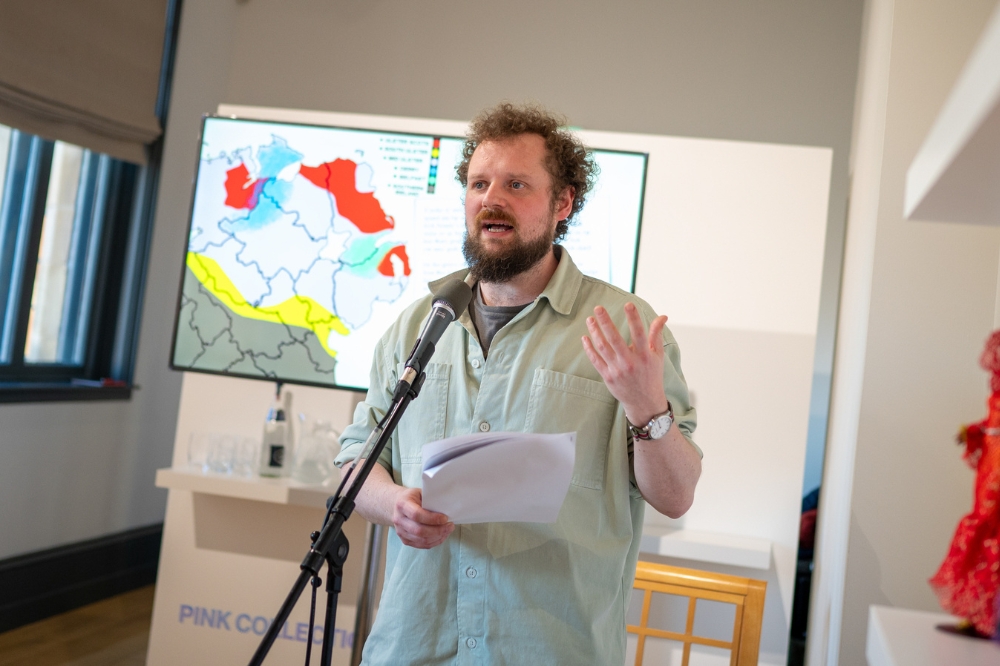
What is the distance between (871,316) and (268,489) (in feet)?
5.84

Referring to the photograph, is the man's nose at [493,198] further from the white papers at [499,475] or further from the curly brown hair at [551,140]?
the white papers at [499,475]

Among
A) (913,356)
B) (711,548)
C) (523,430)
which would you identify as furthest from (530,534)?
(711,548)

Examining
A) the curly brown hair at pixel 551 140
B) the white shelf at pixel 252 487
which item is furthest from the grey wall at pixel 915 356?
the white shelf at pixel 252 487

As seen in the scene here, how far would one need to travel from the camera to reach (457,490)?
3.80ft

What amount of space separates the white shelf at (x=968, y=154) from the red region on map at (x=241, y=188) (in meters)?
2.44

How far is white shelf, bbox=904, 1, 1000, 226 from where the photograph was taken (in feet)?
1.43

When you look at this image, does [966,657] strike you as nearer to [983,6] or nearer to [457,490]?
[457,490]

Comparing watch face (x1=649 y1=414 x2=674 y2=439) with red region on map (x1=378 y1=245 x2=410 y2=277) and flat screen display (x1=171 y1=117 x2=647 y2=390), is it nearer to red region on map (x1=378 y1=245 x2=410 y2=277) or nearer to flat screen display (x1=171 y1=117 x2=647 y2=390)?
flat screen display (x1=171 y1=117 x2=647 y2=390)

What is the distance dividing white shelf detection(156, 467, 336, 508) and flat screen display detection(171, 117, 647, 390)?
351 millimetres

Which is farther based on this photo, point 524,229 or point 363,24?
point 363,24

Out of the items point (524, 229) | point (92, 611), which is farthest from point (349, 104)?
point (524, 229)

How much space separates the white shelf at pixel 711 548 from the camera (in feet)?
7.83

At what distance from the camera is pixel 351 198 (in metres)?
2.74

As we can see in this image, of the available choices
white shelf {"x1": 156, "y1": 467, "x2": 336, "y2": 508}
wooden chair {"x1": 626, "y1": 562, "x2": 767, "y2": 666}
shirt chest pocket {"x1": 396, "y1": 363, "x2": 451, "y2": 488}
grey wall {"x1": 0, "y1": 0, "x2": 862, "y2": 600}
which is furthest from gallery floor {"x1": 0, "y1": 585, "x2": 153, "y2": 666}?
shirt chest pocket {"x1": 396, "y1": 363, "x2": 451, "y2": 488}
